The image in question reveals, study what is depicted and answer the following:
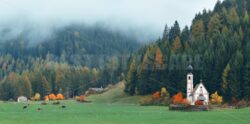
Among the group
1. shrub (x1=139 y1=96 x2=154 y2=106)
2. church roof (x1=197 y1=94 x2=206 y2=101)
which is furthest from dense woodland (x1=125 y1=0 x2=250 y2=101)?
shrub (x1=139 y1=96 x2=154 y2=106)

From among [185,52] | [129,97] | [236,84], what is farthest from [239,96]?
[129,97]

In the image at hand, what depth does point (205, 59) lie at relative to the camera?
13838 cm

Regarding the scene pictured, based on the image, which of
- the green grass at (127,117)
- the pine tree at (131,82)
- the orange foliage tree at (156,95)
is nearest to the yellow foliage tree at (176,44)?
the pine tree at (131,82)

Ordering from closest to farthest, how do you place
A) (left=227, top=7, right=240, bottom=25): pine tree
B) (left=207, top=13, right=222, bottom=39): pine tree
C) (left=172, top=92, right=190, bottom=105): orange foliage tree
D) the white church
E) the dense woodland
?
(left=172, top=92, right=190, bottom=105): orange foliage tree
the dense woodland
the white church
(left=227, top=7, right=240, bottom=25): pine tree
(left=207, top=13, right=222, bottom=39): pine tree

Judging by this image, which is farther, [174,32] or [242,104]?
[174,32]

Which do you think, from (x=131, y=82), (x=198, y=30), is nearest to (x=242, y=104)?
(x=131, y=82)

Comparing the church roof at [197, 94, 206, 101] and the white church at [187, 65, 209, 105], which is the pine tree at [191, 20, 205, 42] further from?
the church roof at [197, 94, 206, 101]

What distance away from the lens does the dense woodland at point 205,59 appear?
129 metres

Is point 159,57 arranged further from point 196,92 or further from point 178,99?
point 178,99

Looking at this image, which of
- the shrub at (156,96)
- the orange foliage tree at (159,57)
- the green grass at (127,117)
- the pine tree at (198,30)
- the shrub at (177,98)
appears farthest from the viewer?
the pine tree at (198,30)

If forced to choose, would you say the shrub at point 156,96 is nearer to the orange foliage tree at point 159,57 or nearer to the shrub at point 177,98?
the shrub at point 177,98

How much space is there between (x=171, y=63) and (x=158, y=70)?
448 cm

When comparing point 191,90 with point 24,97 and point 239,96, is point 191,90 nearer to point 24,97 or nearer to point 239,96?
point 239,96

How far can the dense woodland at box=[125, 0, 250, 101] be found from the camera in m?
129
